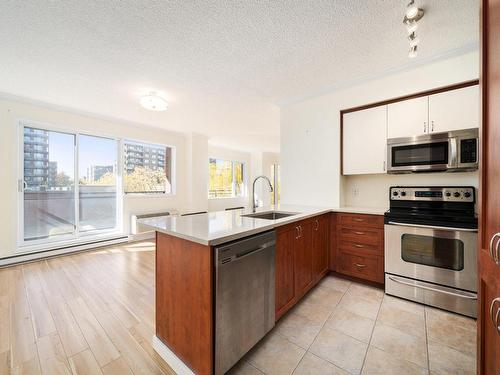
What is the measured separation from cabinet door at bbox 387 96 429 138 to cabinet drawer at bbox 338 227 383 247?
46.4 inches

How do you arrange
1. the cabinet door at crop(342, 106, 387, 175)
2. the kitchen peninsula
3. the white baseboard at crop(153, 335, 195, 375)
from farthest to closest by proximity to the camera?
the cabinet door at crop(342, 106, 387, 175) → the white baseboard at crop(153, 335, 195, 375) → the kitchen peninsula

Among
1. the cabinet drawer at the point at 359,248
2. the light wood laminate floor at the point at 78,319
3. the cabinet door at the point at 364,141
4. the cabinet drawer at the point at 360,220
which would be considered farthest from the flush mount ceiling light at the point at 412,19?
the light wood laminate floor at the point at 78,319

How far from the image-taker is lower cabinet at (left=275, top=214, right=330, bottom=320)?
178 centimetres

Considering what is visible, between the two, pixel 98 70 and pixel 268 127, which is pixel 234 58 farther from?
pixel 268 127

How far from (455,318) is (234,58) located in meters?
3.25

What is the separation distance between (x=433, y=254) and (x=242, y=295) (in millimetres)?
1952

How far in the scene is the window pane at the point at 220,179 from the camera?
285 inches

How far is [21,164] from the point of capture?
333 centimetres

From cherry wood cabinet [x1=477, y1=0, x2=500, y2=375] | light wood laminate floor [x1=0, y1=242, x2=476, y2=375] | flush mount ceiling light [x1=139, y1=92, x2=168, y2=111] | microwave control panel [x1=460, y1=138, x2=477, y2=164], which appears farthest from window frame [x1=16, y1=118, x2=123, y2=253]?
microwave control panel [x1=460, y1=138, x2=477, y2=164]

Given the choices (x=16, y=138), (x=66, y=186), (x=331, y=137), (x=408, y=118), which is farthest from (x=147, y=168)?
(x=408, y=118)

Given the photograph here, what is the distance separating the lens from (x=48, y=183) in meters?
3.60

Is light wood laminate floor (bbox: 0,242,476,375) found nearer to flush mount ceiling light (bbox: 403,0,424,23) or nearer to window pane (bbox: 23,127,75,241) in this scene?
window pane (bbox: 23,127,75,241)

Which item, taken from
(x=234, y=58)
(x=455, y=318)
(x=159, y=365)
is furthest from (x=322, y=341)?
(x=234, y=58)

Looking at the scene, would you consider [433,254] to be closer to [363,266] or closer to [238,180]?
Result: [363,266]
